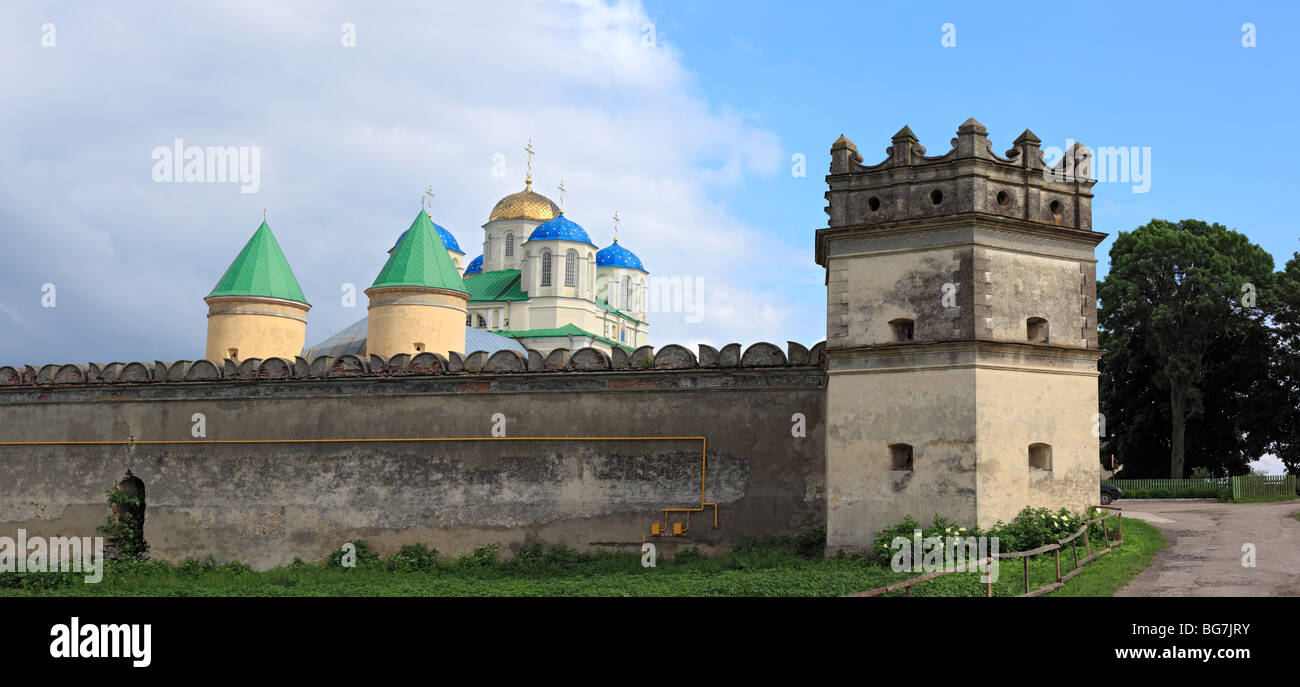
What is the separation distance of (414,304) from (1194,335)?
2548 cm

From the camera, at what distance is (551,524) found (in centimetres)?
1895

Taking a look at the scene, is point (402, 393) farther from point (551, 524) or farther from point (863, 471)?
point (863, 471)

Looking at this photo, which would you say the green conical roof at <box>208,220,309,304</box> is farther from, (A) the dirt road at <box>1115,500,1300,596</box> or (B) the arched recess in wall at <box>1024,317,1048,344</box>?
(A) the dirt road at <box>1115,500,1300,596</box>

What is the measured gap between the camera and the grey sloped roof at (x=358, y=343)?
3572 cm

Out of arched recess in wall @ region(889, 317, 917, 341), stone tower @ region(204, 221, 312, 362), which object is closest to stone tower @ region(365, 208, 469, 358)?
stone tower @ region(204, 221, 312, 362)

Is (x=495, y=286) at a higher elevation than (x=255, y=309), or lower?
higher

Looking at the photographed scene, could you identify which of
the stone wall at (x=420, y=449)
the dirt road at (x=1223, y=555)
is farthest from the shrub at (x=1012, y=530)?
the stone wall at (x=420, y=449)

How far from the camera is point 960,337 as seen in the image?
1585 centimetres

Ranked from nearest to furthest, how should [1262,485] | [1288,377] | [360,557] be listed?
1. [360,557]
2. [1262,485]
3. [1288,377]

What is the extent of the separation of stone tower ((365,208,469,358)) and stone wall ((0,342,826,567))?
6543 mm

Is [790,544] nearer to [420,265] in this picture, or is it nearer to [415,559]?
[415,559]

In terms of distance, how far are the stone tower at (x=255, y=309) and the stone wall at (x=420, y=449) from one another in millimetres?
5547

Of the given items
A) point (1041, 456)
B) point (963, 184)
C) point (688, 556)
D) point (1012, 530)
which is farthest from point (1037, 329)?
point (688, 556)
